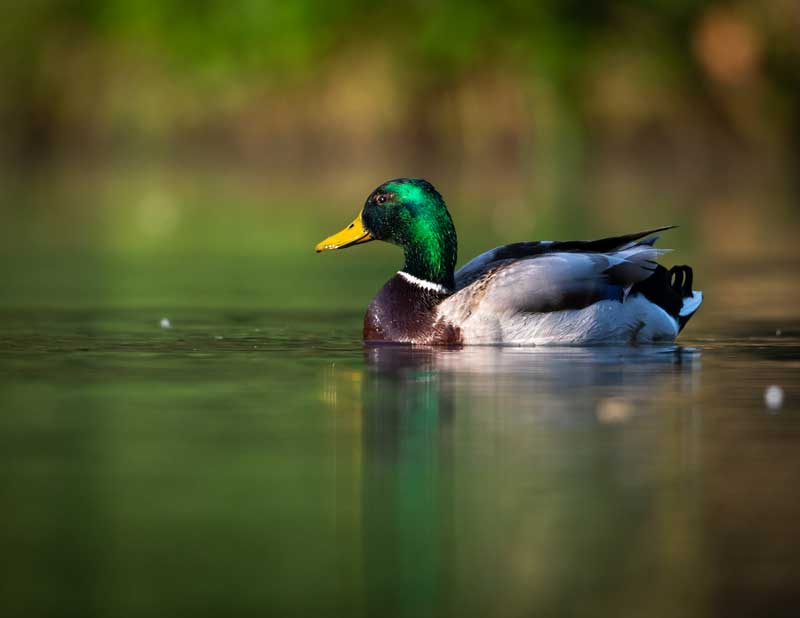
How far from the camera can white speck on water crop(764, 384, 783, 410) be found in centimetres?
713

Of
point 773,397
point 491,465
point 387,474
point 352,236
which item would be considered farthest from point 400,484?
point 352,236

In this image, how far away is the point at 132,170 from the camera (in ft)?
105

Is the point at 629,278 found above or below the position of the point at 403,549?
above

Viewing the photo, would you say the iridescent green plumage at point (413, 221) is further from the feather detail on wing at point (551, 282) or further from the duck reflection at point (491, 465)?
the duck reflection at point (491, 465)

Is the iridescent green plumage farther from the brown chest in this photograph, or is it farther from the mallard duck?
the brown chest

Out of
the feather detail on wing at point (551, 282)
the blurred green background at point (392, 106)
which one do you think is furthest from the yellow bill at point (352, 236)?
the blurred green background at point (392, 106)

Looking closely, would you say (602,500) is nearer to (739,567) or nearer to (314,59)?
(739,567)

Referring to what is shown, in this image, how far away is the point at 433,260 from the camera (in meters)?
9.55

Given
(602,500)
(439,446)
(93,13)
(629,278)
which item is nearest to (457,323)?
(629,278)

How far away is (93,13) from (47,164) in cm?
396

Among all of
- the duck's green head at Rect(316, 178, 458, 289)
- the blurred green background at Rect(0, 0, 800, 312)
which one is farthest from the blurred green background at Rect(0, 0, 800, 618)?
the duck's green head at Rect(316, 178, 458, 289)

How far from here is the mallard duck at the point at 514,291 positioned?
9.09 metres

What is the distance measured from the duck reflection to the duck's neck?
72 centimetres

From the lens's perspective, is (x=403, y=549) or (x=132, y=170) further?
(x=132, y=170)
